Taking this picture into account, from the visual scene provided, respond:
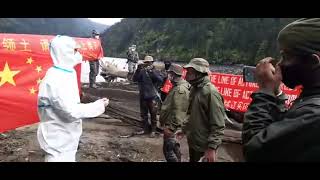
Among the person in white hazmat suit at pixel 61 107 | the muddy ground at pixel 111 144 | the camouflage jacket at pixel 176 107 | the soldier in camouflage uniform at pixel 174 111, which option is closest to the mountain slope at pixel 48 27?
the muddy ground at pixel 111 144

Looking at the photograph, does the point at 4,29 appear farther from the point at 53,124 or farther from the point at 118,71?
the point at 53,124

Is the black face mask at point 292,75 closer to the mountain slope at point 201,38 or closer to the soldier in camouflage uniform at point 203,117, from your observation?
the soldier in camouflage uniform at point 203,117

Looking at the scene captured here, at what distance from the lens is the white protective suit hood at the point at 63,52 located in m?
3.47

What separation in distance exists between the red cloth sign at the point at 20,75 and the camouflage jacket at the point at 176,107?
185cm

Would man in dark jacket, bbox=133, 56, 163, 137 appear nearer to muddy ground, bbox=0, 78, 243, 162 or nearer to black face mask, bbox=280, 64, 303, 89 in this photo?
muddy ground, bbox=0, 78, 243, 162

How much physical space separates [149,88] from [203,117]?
4104mm

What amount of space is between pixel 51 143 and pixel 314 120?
264cm

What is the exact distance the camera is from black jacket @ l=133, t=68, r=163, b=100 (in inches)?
309

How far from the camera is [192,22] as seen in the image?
92.4 feet

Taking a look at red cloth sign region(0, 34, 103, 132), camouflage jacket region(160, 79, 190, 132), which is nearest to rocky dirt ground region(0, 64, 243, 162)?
red cloth sign region(0, 34, 103, 132)

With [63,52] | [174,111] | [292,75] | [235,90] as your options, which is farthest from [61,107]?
[235,90]

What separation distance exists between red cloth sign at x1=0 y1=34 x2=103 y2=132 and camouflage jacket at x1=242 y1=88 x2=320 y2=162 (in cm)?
468

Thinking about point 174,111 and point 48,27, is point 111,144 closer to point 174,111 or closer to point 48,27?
point 174,111

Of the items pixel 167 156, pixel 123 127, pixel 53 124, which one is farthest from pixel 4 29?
pixel 53 124
